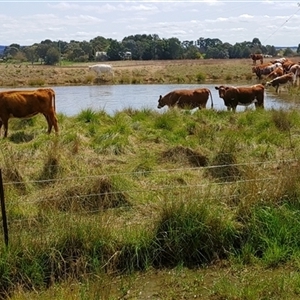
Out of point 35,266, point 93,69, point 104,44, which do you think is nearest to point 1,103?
point 35,266

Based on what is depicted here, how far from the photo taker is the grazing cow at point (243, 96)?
584 inches

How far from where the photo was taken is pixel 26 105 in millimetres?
10625

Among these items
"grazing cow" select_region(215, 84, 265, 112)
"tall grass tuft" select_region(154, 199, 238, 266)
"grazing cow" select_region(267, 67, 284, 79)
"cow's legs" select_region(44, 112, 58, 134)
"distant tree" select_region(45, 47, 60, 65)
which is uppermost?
"distant tree" select_region(45, 47, 60, 65)

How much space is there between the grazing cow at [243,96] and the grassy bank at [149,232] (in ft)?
23.3

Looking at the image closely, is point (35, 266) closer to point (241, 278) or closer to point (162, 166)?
point (241, 278)

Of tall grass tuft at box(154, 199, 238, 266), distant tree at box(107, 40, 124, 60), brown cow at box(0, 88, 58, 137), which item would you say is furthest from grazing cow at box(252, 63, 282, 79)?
distant tree at box(107, 40, 124, 60)

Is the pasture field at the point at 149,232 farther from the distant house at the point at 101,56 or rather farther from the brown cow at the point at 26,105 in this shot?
the distant house at the point at 101,56

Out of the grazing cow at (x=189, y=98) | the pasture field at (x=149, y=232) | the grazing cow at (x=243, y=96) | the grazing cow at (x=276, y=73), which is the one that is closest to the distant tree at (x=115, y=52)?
the grazing cow at (x=276, y=73)

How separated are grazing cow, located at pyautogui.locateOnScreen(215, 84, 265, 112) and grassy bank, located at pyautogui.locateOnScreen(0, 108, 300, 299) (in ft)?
23.3

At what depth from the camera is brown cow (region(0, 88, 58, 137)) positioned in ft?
34.5

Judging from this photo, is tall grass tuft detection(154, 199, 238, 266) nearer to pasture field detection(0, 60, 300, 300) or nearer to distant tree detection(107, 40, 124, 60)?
pasture field detection(0, 60, 300, 300)

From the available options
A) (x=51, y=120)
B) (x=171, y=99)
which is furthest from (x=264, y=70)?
(x=51, y=120)

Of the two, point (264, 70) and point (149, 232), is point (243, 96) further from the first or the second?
point (264, 70)

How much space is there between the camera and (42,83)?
1109 inches
